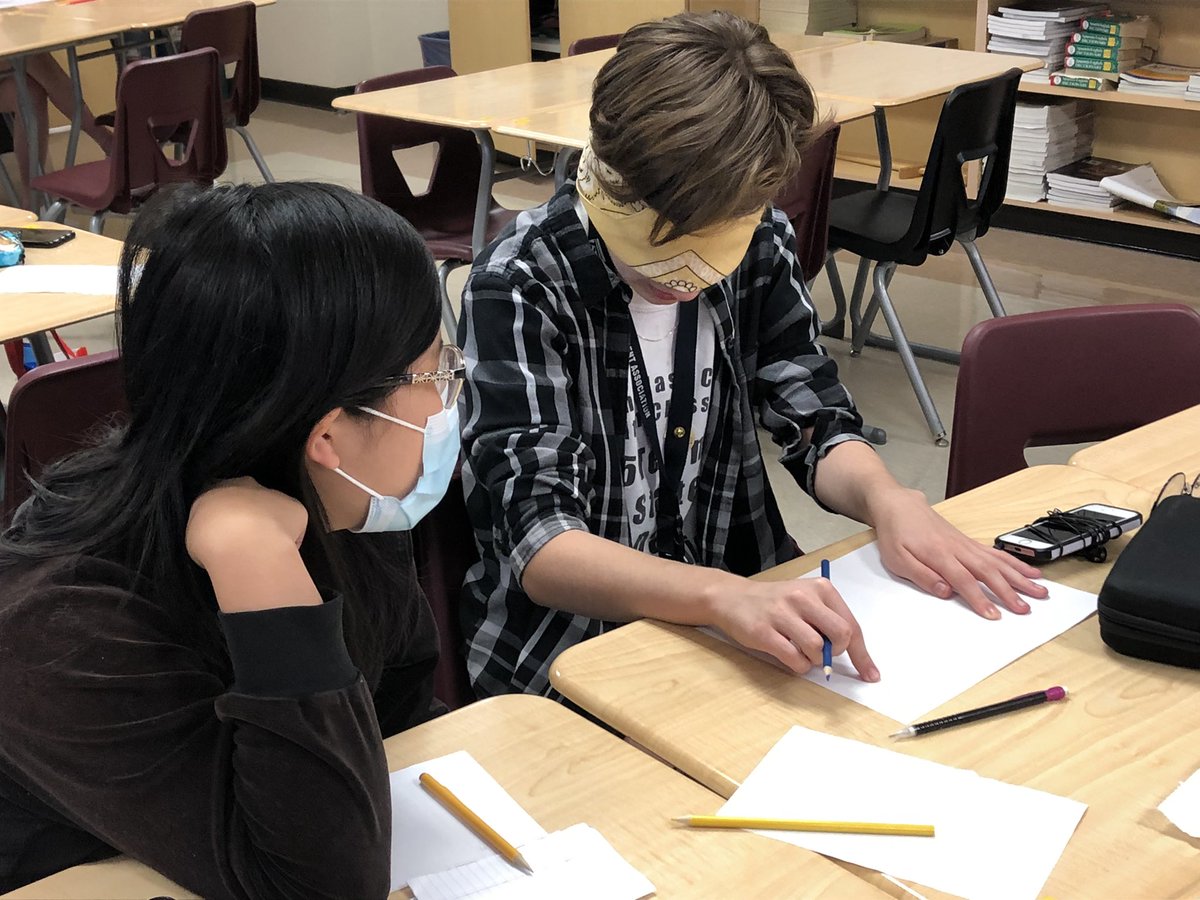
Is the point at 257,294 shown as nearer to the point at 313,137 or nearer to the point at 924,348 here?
the point at 924,348

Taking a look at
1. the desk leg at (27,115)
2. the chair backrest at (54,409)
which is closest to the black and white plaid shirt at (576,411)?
the chair backrest at (54,409)

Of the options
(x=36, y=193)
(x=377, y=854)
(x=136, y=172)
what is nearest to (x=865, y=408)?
(x=136, y=172)

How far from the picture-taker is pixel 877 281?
3.61 metres

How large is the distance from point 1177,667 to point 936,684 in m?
0.23

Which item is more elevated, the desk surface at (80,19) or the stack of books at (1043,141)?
the desk surface at (80,19)

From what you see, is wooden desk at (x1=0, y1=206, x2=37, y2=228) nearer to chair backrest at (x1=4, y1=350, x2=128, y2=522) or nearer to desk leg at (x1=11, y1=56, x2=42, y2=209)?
chair backrest at (x1=4, y1=350, x2=128, y2=522)

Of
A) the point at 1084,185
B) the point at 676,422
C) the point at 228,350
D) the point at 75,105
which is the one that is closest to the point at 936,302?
the point at 1084,185

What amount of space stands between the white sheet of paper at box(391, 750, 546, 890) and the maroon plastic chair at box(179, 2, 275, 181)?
413 cm

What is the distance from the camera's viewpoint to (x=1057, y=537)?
1390mm

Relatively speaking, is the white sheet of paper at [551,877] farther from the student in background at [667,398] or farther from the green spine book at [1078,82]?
the green spine book at [1078,82]

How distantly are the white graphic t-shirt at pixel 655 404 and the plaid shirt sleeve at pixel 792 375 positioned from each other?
96 mm

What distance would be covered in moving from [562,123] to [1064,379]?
1.80m

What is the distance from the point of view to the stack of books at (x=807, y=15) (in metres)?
5.43

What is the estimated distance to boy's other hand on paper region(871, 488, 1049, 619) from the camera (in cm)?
131
